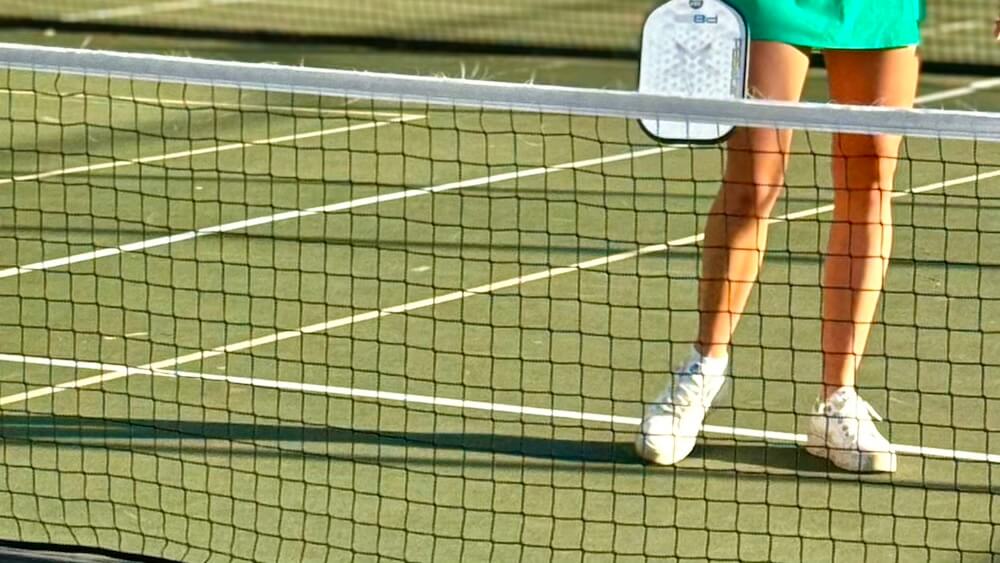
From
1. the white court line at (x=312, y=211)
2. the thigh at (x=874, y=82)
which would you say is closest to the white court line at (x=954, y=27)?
the white court line at (x=312, y=211)

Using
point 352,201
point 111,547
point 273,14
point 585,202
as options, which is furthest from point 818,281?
point 273,14

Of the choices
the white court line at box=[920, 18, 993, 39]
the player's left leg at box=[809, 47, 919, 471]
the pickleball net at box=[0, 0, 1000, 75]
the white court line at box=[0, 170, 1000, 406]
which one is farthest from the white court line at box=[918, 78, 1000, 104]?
the player's left leg at box=[809, 47, 919, 471]

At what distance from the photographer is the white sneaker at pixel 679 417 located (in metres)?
5.01

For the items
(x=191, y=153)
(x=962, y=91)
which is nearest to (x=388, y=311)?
(x=191, y=153)

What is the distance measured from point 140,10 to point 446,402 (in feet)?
27.7

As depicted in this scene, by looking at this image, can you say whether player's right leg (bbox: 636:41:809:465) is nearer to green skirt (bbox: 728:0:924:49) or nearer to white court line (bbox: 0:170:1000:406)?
green skirt (bbox: 728:0:924:49)

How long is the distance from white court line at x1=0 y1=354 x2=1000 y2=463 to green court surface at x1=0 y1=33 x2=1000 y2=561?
0.04 feet

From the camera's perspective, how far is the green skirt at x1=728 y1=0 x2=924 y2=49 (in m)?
4.77

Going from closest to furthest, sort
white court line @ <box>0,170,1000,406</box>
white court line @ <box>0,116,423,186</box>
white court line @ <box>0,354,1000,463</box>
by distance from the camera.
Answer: white court line @ <box>0,354,1000,463</box> < white court line @ <box>0,170,1000,406</box> < white court line @ <box>0,116,423,186</box>

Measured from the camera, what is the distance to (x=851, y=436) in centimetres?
495

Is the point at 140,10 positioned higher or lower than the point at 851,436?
lower

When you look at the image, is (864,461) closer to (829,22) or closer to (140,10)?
(829,22)

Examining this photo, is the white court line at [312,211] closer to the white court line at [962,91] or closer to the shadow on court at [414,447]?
the shadow on court at [414,447]

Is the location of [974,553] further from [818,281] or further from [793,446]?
[818,281]
